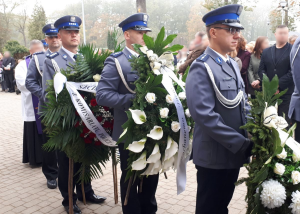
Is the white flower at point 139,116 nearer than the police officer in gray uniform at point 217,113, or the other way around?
the police officer in gray uniform at point 217,113

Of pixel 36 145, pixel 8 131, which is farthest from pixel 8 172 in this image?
pixel 8 131

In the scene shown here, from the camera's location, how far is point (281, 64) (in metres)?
6.02

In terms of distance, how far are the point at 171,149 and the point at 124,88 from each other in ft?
2.54

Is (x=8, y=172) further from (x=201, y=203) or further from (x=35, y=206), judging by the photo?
(x=201, y=203)

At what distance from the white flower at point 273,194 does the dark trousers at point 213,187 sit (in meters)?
0.51

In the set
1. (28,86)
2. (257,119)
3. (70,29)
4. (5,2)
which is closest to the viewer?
(257,119)

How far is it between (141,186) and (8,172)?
3.18m

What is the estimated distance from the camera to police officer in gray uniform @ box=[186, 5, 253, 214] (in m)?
2.42

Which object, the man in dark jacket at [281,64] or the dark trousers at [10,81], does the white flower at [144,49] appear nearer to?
the man in dark jacket at [281,64]

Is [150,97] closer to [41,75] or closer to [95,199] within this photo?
[95,199]

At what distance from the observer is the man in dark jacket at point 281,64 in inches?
231

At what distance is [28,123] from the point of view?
6.00 meters

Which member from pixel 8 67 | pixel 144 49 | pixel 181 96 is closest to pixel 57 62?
pixel 144 49

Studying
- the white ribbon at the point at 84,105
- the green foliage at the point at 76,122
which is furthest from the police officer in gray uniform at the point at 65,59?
the white ribbon at the point at 84,105
